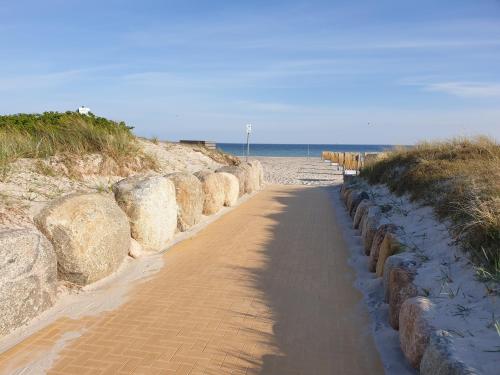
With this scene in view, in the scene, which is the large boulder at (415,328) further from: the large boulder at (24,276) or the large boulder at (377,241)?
the large boulder at (24,276)

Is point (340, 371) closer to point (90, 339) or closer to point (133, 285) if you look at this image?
point (90, 339)

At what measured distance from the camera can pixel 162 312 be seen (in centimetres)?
478

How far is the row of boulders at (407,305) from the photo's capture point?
2.91 metres

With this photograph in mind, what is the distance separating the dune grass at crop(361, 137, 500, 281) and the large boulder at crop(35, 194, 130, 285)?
4.31 m

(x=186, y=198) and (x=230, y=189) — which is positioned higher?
(x=186, y=198)

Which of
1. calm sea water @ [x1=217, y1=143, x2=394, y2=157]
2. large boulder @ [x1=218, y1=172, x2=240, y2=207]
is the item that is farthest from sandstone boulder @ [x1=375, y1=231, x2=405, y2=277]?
calm sea water @ [x1=217, y1=143, x2=394, y2=157]

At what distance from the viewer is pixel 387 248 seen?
546 cm

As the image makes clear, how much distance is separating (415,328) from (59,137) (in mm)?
8347

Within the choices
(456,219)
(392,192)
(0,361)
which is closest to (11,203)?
(0,361)

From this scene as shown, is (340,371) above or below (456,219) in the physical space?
below

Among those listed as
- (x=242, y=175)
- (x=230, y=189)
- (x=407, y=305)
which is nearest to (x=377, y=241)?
(x=407, y=305)

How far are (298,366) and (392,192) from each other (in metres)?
6.12

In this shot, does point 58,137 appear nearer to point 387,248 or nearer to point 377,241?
point 377,241

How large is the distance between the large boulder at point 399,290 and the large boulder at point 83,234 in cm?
357
